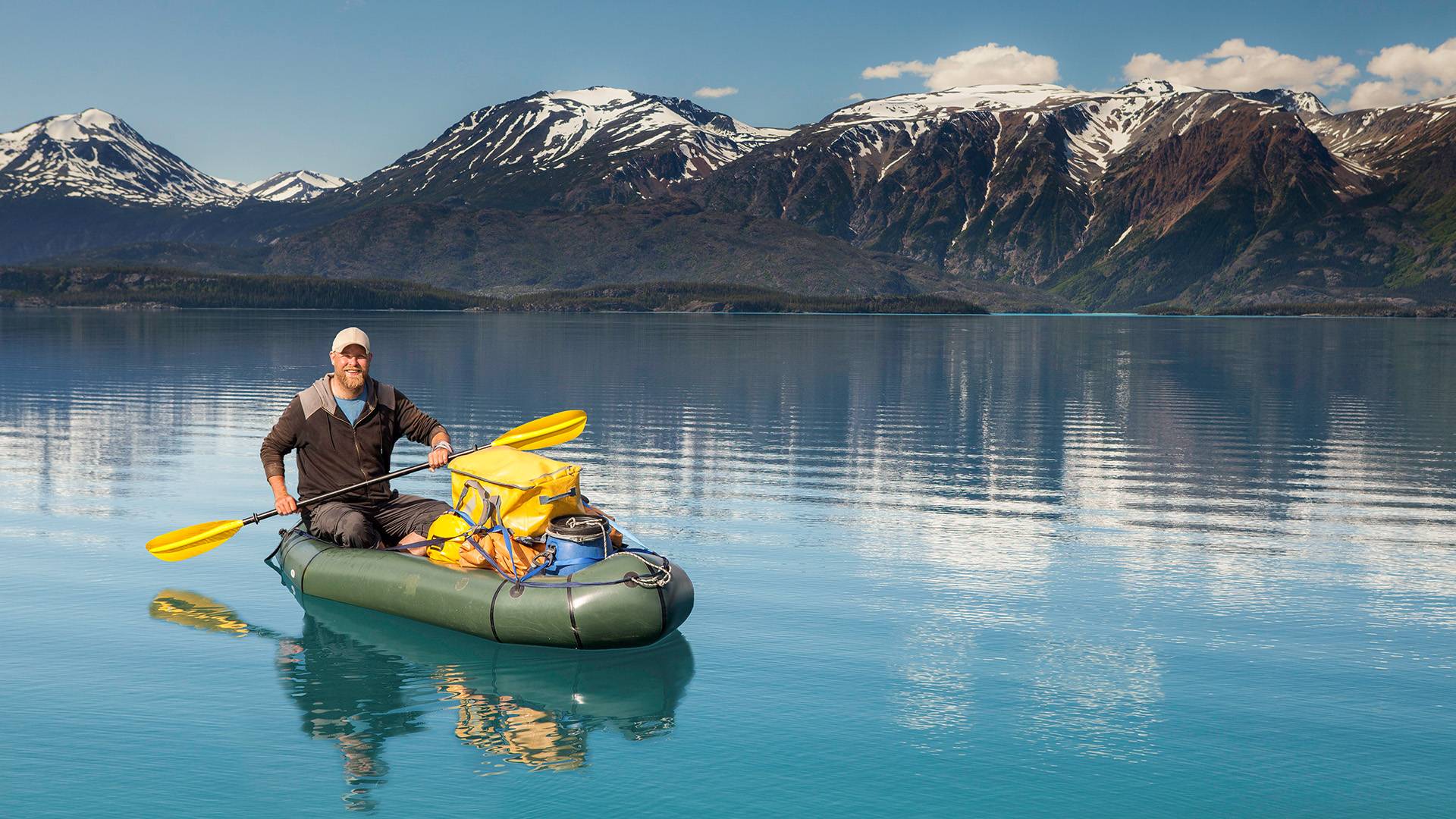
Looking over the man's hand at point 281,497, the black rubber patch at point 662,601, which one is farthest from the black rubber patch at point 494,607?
the man's hand at point 281,497

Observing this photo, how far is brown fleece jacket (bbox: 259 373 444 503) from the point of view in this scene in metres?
15.5

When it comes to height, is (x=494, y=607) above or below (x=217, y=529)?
below

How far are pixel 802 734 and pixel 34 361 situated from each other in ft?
242

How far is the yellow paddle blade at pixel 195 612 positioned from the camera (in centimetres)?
1547

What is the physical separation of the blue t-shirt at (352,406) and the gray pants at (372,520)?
4.07 ft

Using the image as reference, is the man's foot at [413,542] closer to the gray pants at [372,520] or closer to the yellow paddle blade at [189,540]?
the gray pants at [372,520]

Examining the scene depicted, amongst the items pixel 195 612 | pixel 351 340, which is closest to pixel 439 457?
pixel 351 340

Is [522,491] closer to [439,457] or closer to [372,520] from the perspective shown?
[439,457]

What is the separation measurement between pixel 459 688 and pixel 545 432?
5.24m

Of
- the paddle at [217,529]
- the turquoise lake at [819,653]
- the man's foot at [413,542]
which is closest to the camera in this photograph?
the turquoise lake at [819,653]

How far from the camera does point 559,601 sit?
1362cm

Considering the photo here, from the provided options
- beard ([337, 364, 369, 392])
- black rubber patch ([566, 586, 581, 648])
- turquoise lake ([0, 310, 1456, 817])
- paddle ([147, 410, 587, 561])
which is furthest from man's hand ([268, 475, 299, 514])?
black rubber patch ([566, 586, 581, 648])

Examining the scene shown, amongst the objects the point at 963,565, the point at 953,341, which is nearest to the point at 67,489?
the point at 963,565

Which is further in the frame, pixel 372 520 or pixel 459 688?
pixel 372 520
